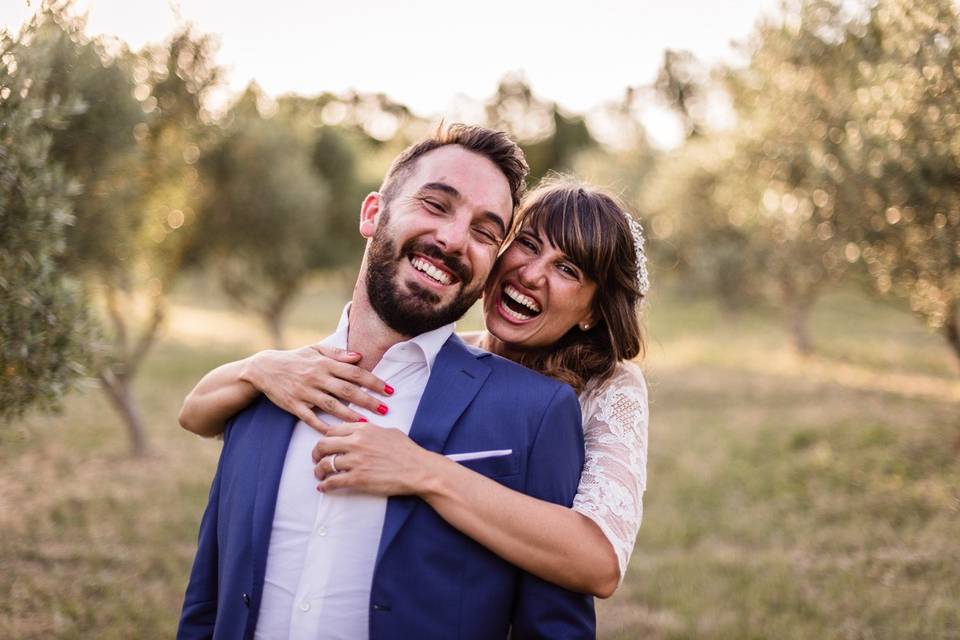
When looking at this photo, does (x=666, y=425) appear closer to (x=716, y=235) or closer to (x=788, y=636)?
(x=788, y=636)

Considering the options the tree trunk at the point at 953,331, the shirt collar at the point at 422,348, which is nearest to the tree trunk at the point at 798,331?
the tree trunk at the point at 953,331

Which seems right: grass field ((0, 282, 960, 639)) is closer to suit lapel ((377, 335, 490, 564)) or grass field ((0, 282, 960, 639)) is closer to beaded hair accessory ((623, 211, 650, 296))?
beaded hair accessory ((623, 211, 650, 296))

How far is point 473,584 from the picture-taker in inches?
99.3

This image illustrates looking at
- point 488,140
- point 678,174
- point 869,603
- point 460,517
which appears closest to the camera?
point 460,517

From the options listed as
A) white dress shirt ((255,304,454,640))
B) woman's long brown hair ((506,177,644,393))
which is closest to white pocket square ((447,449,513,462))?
white dress shirt ((255,304,454,640))

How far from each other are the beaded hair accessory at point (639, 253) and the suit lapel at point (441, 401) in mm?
1235

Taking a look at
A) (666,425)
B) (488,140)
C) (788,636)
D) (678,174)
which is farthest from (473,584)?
(678,174)

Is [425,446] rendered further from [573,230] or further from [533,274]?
[573,230]

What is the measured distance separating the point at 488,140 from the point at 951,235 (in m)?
6.90

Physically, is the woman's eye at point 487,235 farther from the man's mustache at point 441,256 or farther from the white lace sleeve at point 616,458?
the white lace sleeve at point 616,458

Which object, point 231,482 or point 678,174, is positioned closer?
point 231,482

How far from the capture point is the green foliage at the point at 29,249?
4.04m

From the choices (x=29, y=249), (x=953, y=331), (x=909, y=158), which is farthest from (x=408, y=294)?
(x=953, y=331)

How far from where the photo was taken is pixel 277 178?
1517 cm
